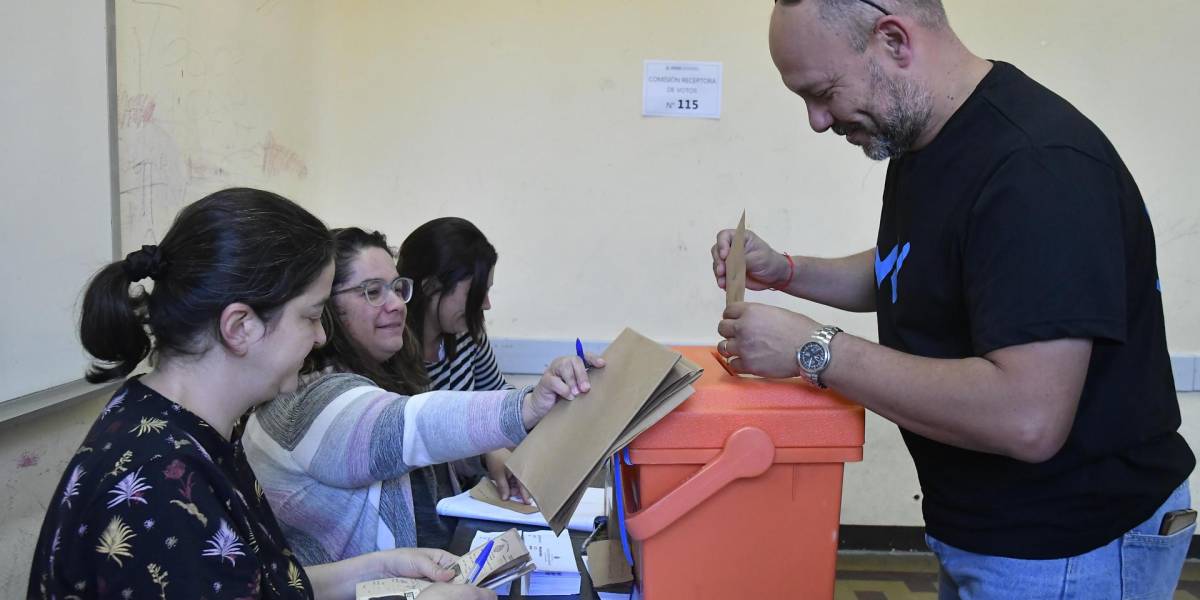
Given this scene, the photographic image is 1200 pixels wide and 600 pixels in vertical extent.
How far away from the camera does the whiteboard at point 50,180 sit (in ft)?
4.82

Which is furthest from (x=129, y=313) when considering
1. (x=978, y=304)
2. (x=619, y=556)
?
(x=978, y=304)

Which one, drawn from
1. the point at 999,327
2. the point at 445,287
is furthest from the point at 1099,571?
the point at 445,287

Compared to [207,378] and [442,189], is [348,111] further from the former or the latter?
[207,378]

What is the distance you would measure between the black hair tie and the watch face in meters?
0.80

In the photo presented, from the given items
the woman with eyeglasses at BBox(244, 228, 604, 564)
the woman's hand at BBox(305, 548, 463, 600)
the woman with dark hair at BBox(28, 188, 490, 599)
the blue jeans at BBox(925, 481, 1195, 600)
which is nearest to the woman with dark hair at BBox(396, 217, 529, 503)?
the woman with eyeglasses at BBox(244, 228, 604, 564)

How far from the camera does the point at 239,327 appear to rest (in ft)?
3.32

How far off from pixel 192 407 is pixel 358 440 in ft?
0.99

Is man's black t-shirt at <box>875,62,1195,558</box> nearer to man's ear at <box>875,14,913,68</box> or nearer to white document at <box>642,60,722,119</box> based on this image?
man's ear at <box>875,14,913,68</box>

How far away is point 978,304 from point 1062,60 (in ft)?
8.38

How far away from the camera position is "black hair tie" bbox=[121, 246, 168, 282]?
98 centimetres

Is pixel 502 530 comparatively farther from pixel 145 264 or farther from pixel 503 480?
pixel 145 264

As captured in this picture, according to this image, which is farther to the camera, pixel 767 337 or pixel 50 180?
pixel 50 180

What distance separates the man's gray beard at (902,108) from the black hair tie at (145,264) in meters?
0.92

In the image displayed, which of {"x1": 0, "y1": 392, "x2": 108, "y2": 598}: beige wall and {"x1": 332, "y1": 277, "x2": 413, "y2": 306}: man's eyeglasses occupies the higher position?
{"x1": 332, "y1": 277, "x2": 413, "y2": 306}: man's eyeglasses
